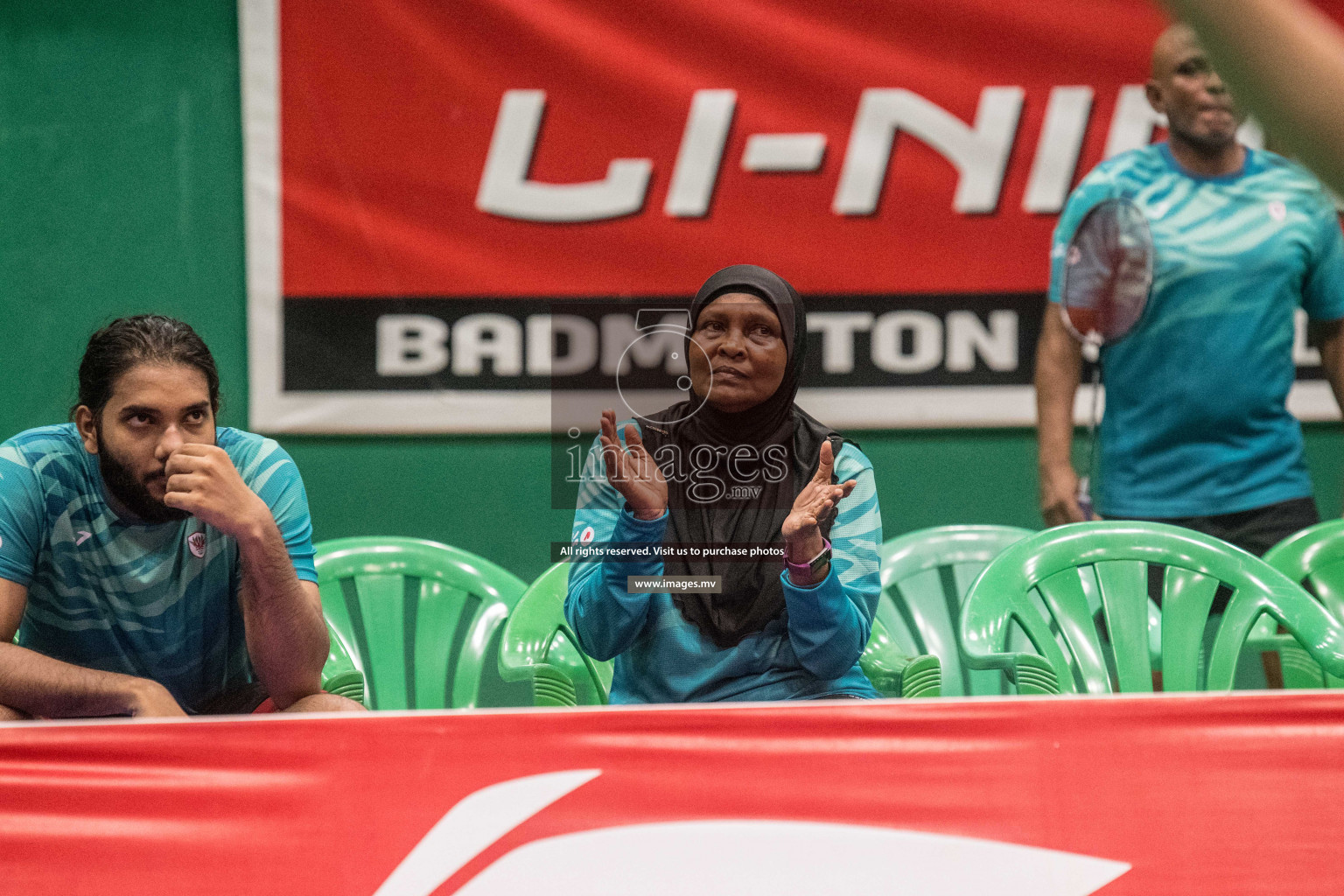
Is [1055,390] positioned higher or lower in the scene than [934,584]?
higher

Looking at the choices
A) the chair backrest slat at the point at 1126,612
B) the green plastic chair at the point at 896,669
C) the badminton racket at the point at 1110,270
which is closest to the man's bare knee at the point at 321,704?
the green plastic chair at the point at 896,669

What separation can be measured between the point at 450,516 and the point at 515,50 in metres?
1.10

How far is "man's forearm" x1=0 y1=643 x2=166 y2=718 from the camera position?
1.25 metres

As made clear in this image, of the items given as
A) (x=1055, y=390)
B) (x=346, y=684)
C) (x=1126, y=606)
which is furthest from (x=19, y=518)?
(x=1055, y=390)

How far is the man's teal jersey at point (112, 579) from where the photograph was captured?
1.40 metres

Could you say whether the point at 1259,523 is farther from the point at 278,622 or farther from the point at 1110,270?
the point at 278,622

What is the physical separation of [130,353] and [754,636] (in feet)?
2.71

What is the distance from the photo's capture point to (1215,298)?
2053mm

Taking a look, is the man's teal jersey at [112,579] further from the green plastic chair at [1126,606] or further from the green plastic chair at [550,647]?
the green plastic chair at [1126,606]

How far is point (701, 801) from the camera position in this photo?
2.76ft

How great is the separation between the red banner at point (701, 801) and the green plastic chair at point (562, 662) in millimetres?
675

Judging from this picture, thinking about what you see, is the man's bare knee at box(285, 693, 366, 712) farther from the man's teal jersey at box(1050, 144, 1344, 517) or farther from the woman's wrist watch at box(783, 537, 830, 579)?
the man's teal jersey at box(1050, 144, 1344, 517)

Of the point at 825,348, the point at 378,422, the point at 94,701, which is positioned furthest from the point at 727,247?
the point at 94,701

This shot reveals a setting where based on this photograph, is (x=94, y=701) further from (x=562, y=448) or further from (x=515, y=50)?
(x=515, y=50)
